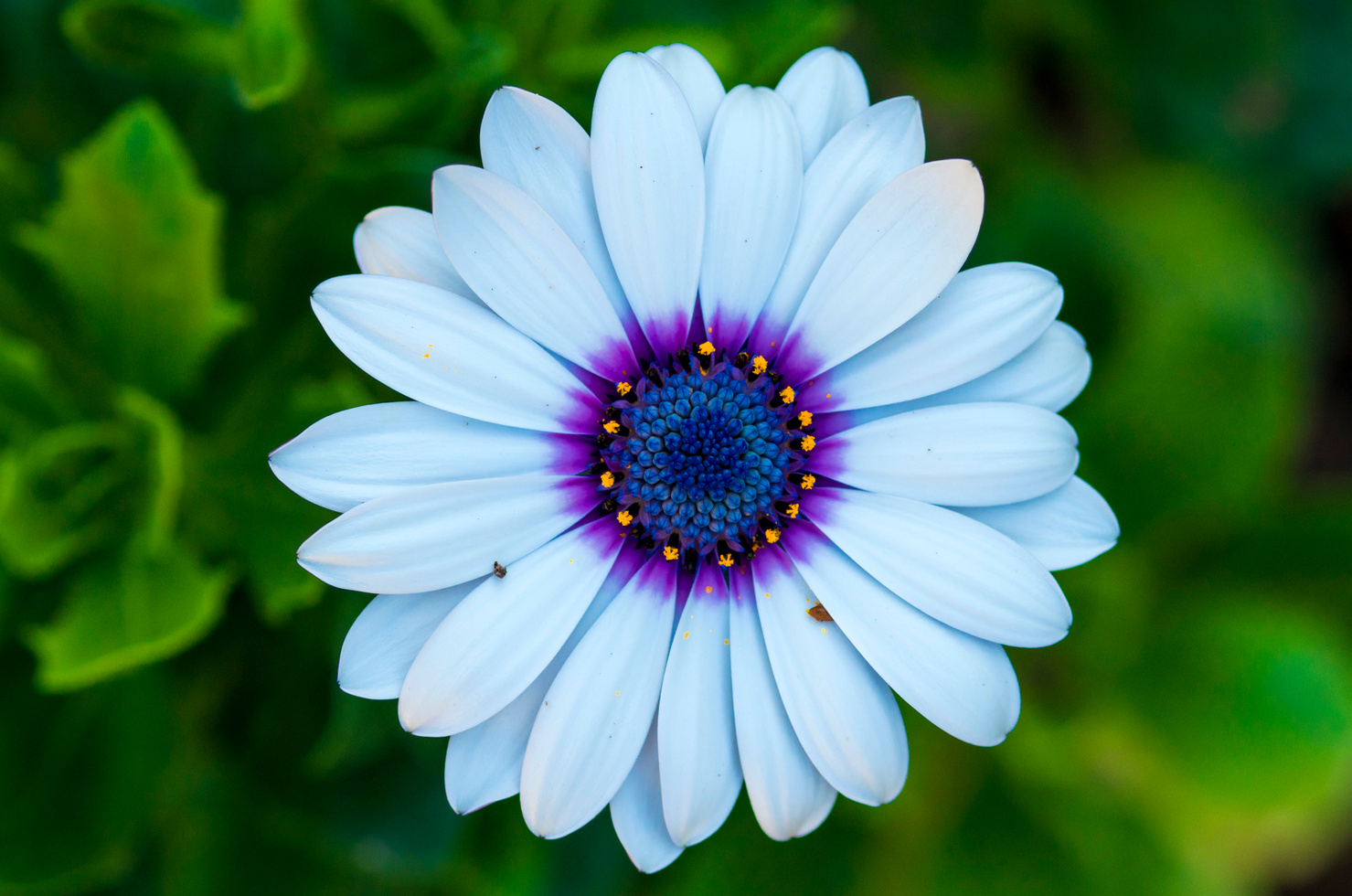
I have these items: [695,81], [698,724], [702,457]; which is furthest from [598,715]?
[695,81]

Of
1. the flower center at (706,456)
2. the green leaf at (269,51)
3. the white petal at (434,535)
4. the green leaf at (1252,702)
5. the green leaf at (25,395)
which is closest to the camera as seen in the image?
the white petal at (434,535)

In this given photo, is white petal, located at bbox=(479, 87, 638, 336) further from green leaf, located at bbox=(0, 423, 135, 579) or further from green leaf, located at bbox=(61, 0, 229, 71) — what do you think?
green leaf, located at bbox=(0, 423, 135, 579)

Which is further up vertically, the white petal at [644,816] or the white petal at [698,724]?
the white petal at [698,724]

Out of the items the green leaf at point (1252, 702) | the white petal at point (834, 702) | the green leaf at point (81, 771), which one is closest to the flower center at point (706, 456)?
the white petal at point (834, 702)

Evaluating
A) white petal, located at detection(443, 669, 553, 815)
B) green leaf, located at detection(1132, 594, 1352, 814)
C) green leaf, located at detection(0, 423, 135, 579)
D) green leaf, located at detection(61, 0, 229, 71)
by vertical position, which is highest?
green leaf, located at detection(61, 0, 229, 71)

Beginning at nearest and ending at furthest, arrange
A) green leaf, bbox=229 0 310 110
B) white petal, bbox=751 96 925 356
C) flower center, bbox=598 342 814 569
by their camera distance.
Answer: white petal, bbox=751 96 925 356 < flower center, bbox=598 342 814 569 < green leaf, bbox=229 0 310 110

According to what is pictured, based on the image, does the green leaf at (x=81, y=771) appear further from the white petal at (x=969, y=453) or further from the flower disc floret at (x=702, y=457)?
the white petal at (x=969, y=453)

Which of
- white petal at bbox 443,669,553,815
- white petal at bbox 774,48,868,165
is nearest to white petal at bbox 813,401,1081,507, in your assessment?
white petal at bbox 774,48,868,165
